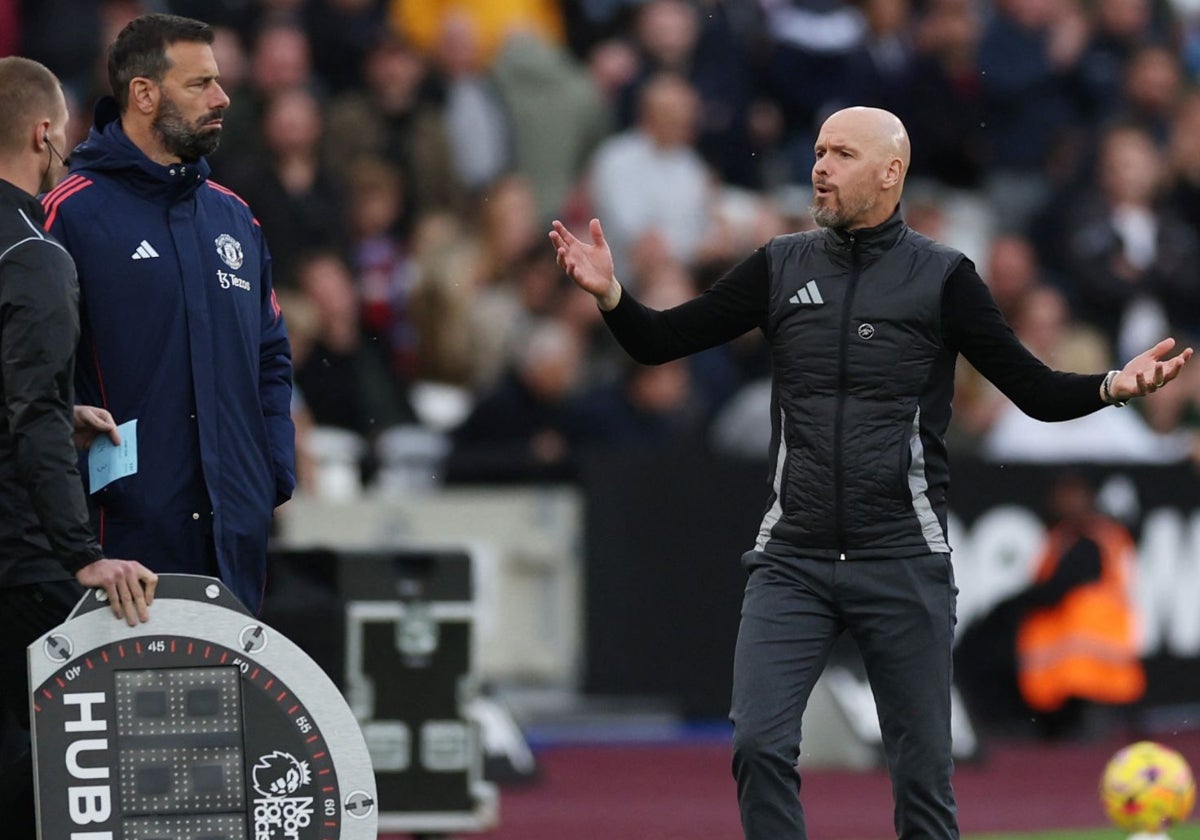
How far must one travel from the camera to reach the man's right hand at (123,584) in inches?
247

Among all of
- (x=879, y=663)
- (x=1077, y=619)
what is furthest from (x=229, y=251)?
(x=1077, y=619)

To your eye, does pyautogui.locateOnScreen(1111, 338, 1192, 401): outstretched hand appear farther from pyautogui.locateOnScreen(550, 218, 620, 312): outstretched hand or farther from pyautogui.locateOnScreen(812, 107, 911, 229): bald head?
pyautogui.locateOnScreen(550, 218, 620, 312): outstretched hand

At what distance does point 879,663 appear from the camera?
23.6ft

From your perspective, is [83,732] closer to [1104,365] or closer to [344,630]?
[344,630]

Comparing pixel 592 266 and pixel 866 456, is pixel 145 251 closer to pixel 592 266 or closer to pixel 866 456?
pixel 592 266

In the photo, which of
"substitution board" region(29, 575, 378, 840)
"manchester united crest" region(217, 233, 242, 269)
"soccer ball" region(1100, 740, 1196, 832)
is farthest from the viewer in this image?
"soccer ball" region(1100, 740, 1196, 832)

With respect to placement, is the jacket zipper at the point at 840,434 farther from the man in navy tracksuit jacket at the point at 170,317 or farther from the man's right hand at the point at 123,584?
the man's right hand at the point at 123,584

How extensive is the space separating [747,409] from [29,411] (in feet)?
28.2

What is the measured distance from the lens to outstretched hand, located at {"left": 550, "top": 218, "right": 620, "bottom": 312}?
7176 mm

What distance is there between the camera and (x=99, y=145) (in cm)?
698

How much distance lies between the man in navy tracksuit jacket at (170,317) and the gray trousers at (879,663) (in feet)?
4.86

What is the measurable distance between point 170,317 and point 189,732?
47.4 inches

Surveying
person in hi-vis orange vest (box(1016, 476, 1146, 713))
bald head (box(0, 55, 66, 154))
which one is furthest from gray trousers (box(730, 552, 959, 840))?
person in hi-vis orange vest (box(1016, 476, 1146, 713))

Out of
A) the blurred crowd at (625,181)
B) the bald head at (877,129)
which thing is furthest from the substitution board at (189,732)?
the blurred crowd at (625,181)
